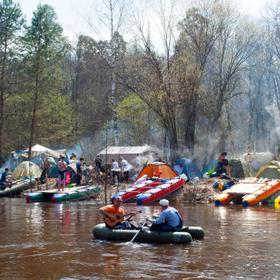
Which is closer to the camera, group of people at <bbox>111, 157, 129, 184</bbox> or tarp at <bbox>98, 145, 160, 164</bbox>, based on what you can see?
group of people at <bbox>111, 157, 129, 184</bbox>

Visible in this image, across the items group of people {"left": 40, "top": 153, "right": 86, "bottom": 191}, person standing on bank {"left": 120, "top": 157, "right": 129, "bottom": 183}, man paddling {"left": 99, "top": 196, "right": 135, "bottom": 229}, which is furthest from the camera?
person standing on bank {"left": 120, "top": 157, "right": 129, "bottom": 183}

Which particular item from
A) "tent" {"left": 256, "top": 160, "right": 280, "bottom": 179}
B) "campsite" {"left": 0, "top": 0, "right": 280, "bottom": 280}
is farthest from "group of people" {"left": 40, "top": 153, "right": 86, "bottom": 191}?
"tent" {"left": 256, "top": 160, "right": 280, "bottom": 179}

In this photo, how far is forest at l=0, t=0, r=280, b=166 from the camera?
35281mm

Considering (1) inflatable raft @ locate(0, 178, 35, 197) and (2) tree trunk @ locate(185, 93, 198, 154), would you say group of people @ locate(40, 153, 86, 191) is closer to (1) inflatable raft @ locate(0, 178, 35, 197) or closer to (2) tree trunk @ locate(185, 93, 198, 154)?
(1) inflatable raft @ locate(0, 178, 35, 197)

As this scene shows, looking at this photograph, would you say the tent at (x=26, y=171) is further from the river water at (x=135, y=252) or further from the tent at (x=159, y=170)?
the river water at (x=135, y=252)

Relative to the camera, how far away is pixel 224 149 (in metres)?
39.8

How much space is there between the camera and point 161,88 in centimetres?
3434

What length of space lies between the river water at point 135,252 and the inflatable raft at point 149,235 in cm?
21

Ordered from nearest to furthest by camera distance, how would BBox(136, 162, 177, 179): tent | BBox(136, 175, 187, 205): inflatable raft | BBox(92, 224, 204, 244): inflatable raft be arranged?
1. BBox(92, 224, 204, 244): inflatable raft
2. BBox(136, 175, 187, 205): inflatable raft
3. BBox(136, 162, 177, 179): tent

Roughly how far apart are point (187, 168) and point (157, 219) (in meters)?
17.8

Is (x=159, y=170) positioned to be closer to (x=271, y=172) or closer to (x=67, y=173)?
(x=67, y=173)

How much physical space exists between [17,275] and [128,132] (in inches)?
1414

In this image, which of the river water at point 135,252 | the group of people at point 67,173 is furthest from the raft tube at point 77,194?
the river water at point 135,252

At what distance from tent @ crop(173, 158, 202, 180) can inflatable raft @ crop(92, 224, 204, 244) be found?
16578 mm
